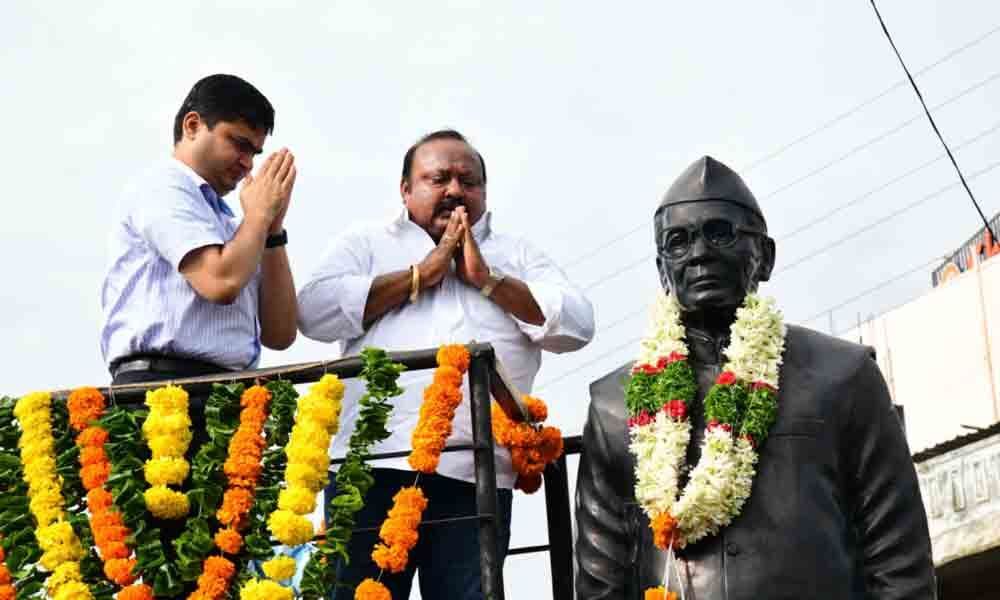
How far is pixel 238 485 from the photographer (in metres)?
5.41

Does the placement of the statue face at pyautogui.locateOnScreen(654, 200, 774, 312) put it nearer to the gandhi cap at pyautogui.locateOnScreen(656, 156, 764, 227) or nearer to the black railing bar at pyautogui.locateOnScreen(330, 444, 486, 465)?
the gandhi cap at pyautogui.locateOnScreen(656, 156, 764, 227)

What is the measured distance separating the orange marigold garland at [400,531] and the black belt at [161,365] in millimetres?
751

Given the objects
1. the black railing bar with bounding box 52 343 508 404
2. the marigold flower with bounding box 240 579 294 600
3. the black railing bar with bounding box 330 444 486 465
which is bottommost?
the marigold flower with bounding box 240 579 294 600

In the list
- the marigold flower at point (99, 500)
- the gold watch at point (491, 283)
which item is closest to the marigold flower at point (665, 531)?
the gold watch at point (491, 283)

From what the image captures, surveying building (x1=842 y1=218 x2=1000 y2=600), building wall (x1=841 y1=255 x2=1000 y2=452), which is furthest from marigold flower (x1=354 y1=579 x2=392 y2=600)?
building wall (x1=841 y1=255 x2=1000 y2=452)

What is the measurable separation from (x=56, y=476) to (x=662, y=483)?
5.87 feet

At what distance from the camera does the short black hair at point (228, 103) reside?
597 cm

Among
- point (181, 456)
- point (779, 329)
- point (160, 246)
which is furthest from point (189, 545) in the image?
point (779, 329)

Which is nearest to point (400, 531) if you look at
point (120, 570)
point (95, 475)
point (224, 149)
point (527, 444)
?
point (527, 444)

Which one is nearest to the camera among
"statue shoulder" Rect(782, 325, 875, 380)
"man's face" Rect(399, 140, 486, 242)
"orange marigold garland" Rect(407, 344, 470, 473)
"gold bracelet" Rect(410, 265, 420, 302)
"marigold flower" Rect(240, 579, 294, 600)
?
"marigold flower" Rect(240, 579, 294, 600)

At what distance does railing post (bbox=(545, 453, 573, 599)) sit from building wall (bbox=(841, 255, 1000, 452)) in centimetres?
2004

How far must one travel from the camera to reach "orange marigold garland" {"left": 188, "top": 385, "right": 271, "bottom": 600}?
5.30m

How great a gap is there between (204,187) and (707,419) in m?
1.75

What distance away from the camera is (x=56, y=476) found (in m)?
5.51
